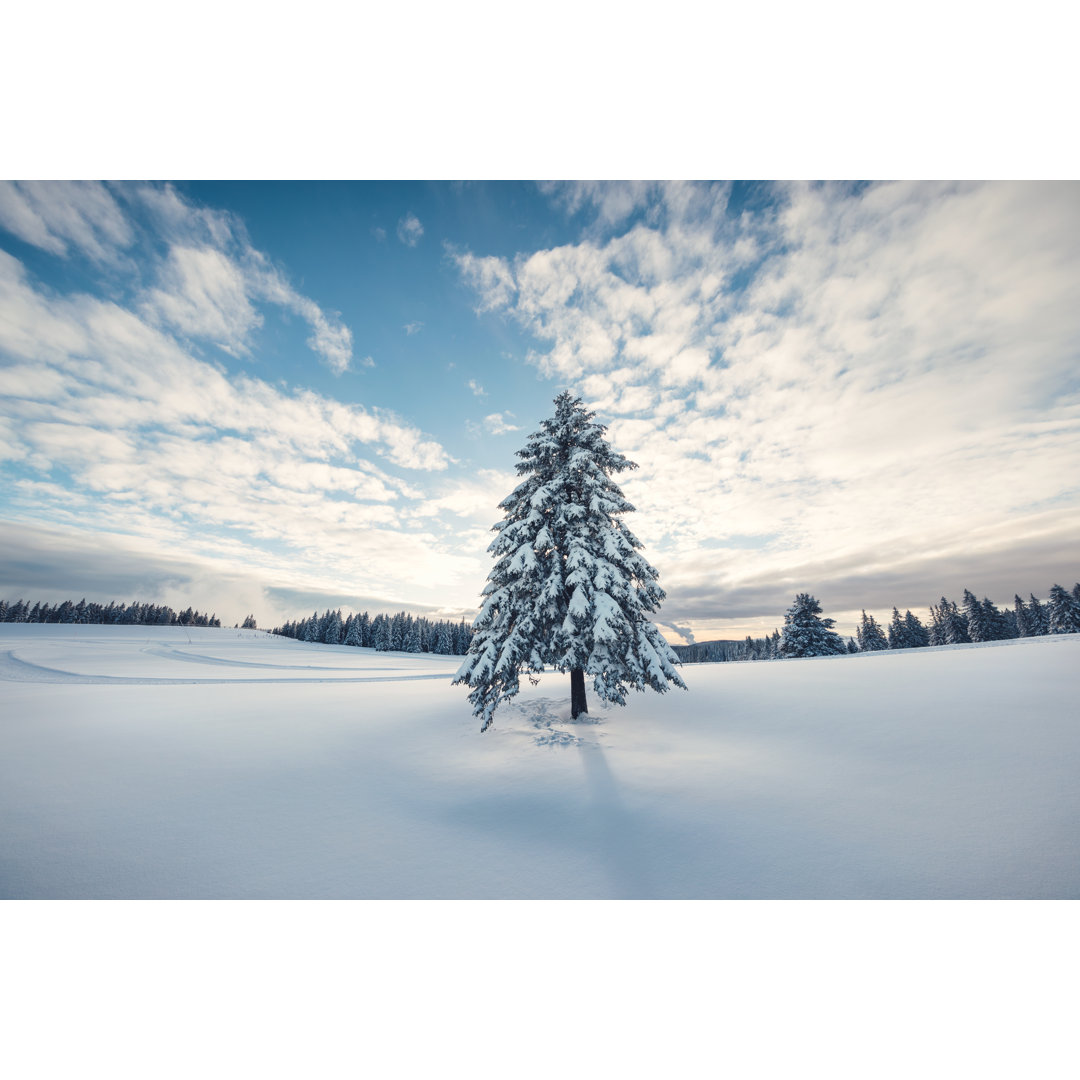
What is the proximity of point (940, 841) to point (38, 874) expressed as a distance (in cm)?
1207

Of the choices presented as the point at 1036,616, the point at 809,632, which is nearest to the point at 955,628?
the point at 1036,616

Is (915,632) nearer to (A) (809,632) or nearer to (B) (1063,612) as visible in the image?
(B) (1063,612)

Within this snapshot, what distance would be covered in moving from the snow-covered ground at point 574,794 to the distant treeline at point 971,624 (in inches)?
1268

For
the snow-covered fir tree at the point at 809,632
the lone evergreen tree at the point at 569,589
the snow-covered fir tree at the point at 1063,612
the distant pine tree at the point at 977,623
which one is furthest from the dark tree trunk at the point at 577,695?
the distant pine tree at the point at 977,623

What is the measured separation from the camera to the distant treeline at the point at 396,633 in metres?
74.6

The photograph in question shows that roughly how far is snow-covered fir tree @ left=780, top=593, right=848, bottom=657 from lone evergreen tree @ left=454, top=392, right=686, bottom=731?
109ft

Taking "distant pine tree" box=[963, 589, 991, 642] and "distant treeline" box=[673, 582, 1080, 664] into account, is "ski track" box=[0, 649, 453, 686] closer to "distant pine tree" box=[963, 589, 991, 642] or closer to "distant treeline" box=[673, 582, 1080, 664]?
"distant treeline" box=[673, 582, 1080, 664]

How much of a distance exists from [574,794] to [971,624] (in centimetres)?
6698

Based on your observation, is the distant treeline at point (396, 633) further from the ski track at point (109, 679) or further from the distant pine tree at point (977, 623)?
the distant pine tree at point (977, 623)

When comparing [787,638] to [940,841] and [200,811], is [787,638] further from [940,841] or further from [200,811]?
[200,811]

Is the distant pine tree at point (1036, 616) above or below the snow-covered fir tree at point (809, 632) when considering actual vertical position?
above

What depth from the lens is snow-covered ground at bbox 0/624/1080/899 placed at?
5.29m

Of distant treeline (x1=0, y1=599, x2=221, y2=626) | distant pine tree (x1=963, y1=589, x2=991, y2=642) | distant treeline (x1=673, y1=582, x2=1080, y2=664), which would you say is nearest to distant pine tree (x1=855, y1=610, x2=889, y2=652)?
distant treeline (x1=673, y1=582, x2=1080, y2=664)

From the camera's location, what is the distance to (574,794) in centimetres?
746
